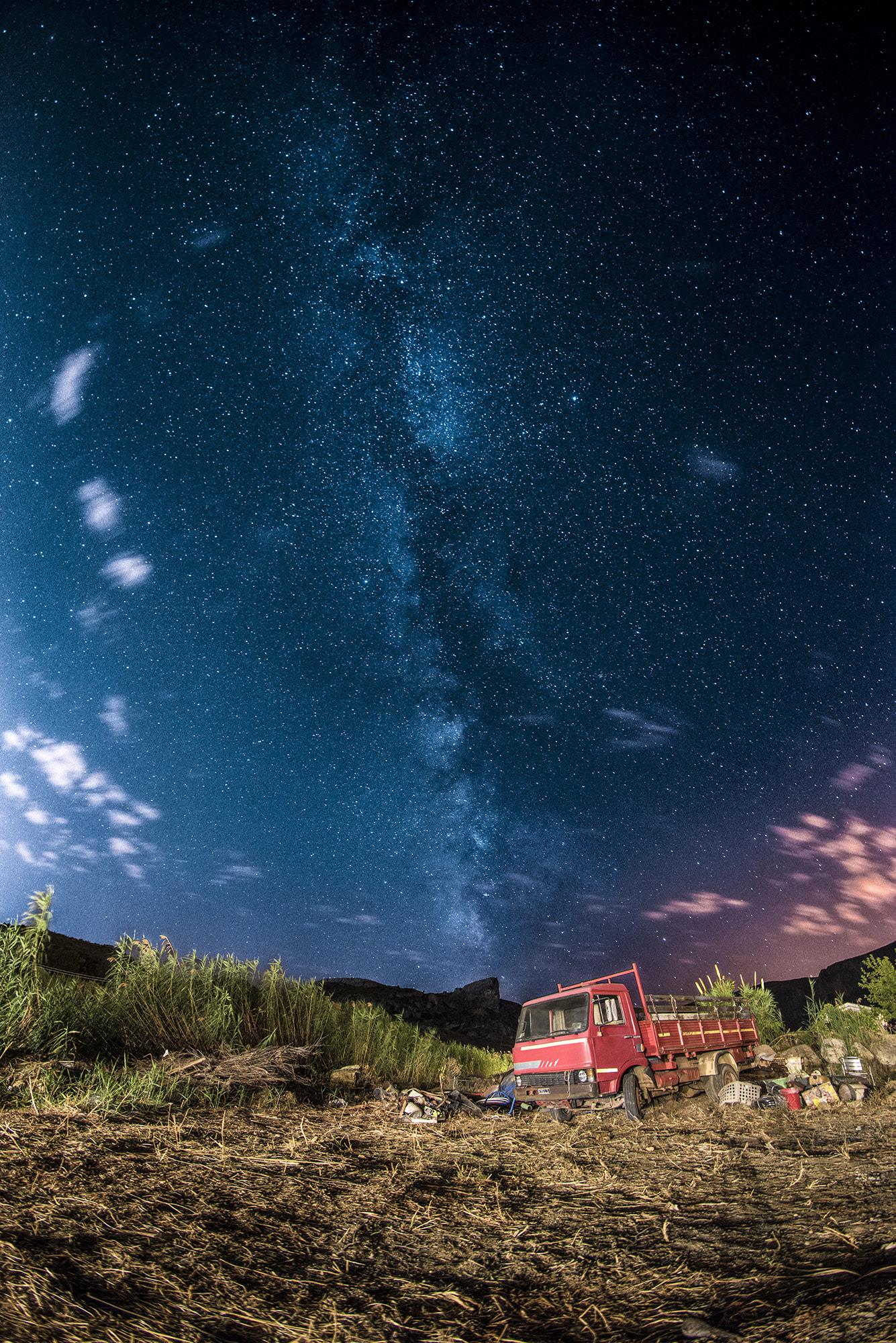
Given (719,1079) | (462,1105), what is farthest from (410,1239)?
(719,1079)

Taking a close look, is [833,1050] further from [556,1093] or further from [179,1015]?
[179,1015]

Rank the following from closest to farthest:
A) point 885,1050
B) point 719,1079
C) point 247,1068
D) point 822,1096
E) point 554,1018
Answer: point 247,1068, point 822,1096, point 554,1018, point 719,1079, point 885,1050

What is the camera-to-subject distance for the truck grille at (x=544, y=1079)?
31.1 feet

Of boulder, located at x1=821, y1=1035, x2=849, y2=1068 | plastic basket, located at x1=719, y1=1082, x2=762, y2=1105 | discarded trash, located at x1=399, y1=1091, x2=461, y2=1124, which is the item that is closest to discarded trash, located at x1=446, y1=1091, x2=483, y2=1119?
discarded trash, located at x1=399, y1=1091, x2=461, y2=1124

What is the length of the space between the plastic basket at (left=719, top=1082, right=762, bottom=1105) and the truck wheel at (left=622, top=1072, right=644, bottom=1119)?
1.70m

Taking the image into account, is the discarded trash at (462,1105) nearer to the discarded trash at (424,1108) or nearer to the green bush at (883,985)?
the discarded trash at (424,1108)

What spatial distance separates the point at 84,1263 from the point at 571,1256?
241cm

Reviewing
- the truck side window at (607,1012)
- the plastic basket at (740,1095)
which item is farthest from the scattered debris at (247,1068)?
the plastic basket at (740,1095)

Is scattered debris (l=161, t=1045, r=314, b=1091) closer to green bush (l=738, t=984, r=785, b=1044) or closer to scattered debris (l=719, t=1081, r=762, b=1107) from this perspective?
scattered debris (l=719, t=1081, r=762, b=1107)

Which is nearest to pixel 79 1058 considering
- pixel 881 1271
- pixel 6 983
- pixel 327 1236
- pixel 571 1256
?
pixel 6 983

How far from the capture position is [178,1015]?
310 inches

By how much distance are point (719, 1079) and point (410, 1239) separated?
30.3 ft

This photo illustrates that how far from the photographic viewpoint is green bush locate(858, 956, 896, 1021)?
718 inches

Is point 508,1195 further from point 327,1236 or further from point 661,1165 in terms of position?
point 661,1165
